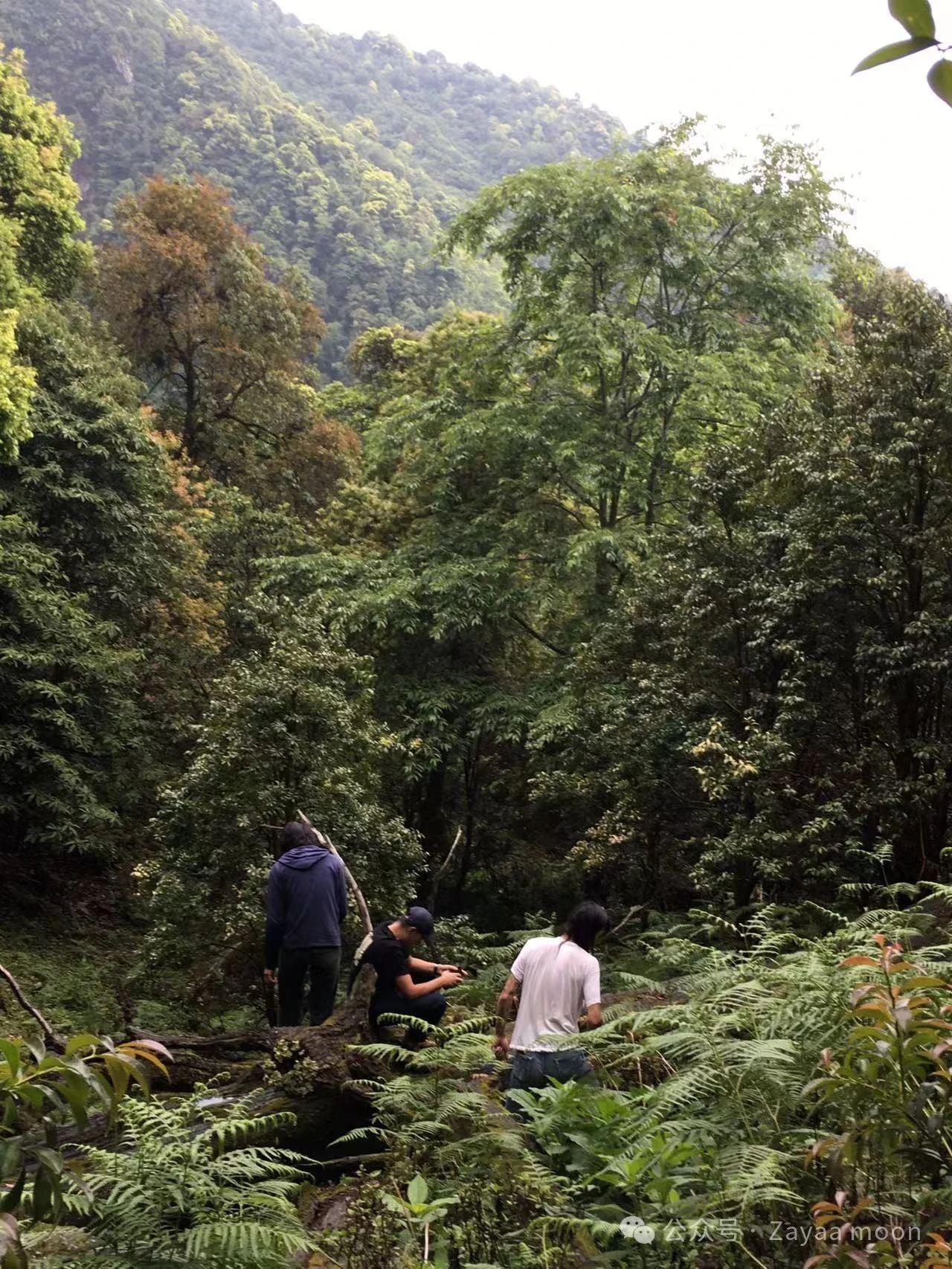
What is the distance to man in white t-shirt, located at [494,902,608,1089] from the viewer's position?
4734 mm

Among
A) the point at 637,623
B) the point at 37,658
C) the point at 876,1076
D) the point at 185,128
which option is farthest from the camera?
the point at 185,128

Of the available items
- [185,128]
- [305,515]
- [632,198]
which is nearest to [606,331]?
[632,198]

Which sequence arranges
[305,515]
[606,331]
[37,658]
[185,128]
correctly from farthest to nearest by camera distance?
[185,128] → [305,515] → [606,331] → [37,658]

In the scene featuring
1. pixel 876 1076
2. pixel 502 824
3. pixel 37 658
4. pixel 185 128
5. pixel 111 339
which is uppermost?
pixel 185 128

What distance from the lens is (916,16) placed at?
0.95 m

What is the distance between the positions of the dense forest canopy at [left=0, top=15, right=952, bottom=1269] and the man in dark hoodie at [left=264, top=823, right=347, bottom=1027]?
15 centimetres

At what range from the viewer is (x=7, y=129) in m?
17.8

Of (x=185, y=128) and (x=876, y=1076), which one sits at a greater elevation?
(x=185, y=128)

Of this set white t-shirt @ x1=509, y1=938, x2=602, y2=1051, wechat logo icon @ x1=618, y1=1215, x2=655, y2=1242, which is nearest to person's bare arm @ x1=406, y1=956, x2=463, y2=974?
white t-shirt @ x1=509, y1=938, x2=602, y2=1051

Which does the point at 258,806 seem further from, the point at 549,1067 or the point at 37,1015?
the point at 37,1015

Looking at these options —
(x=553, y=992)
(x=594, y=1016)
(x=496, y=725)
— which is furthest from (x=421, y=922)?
(x=496, y=725)

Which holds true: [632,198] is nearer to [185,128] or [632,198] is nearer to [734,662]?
[734,662]

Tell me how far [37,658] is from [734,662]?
29.3 ft

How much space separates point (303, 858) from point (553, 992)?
7.58ft
